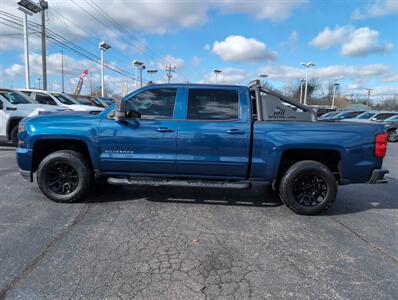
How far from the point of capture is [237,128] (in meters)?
4.39

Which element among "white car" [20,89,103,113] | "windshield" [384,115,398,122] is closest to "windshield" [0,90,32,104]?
"white car" [20,89,103,113]

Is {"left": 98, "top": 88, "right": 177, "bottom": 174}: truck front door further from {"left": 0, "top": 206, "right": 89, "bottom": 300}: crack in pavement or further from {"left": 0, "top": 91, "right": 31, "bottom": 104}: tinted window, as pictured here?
{"left": 0, "top": 91, "right": 31, "bottom": 104}: tinted window

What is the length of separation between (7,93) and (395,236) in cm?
1076

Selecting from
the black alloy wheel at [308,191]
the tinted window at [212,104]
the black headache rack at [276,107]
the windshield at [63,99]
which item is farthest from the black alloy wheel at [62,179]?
the windshield at [63,99]

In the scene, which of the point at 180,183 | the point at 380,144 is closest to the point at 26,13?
the point at 180,183

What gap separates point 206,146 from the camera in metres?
4.43

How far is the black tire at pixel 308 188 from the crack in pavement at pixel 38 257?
296cm

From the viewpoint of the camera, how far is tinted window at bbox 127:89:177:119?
4.60 metres

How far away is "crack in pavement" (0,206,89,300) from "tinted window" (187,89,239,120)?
2.14 meters

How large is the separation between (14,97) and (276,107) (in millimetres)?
8793

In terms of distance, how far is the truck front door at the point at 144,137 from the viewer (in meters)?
4.48

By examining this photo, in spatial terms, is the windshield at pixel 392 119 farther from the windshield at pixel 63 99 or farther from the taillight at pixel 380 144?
the windshield at pixel 63 99

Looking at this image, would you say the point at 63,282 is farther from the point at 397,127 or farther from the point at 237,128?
the point at 397,127

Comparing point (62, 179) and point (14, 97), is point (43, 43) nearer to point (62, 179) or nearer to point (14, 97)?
point (14, 97)
